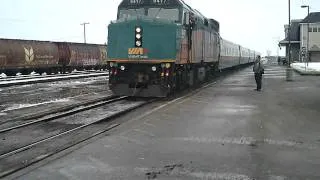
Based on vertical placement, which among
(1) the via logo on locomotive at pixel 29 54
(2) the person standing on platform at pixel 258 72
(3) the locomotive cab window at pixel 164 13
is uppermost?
(3) the locomotive cab window at pixel 164 13

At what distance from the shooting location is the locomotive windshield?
19594 mm

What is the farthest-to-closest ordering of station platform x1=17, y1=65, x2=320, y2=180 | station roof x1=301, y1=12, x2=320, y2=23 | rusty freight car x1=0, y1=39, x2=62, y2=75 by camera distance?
station roof x1=301, y1=12, x2=320, y2=23
rusty freight car x1=0, y1=39, x2=62, y2=75
station platform x1=17, y1=65, x2=320, y2=180

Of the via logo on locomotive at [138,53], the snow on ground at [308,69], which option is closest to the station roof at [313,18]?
the snow on ground at [308,69]

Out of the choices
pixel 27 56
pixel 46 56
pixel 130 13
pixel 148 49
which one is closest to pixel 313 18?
pixel 46 56

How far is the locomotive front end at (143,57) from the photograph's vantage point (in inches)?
732

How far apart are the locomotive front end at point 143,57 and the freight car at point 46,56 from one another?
21.2m

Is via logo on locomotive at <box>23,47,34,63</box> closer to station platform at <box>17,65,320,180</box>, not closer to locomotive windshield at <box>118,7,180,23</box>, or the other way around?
locomotive windshield at <box>118,7,180,23</box>

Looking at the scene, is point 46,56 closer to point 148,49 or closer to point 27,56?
point 27,56

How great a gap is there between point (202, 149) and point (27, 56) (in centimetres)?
3384

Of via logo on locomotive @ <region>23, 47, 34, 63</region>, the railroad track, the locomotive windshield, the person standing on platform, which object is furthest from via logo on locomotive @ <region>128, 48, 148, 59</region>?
via logo on locomotive @ <region>23, 47, 34, 63</region>

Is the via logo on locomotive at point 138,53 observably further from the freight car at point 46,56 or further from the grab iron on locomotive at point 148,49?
the freight car at point 46,56

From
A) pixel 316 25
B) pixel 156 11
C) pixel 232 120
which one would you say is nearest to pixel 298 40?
pixel 316 25

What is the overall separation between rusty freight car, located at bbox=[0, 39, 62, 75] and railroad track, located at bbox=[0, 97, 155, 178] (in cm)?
2388

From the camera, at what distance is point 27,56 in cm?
4094
